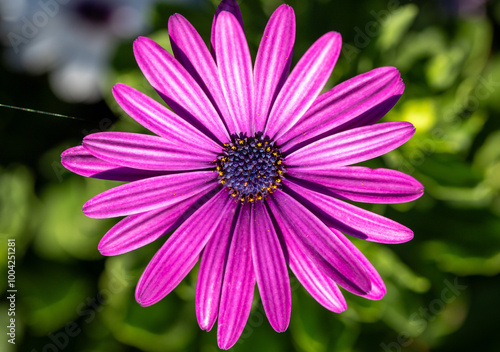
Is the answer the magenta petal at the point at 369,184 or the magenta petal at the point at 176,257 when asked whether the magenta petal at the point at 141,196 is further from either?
the magenta petal at the point at 369,184

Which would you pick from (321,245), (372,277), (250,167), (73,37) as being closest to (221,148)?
(250,167)

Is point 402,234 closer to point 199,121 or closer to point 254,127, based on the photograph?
point 254,127

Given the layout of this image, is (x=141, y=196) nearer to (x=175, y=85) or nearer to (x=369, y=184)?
(x=175, y=85)

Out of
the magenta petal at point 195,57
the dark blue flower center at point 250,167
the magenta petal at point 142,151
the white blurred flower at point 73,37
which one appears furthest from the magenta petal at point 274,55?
the white blurred flower at point 73,37

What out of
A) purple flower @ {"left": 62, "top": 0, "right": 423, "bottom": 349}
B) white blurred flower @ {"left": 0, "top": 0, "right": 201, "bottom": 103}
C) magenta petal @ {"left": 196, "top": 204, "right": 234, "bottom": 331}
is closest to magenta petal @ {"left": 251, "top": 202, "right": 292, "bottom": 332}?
purple flower @ {"left": 62, "top": 0, "right": 423, "bottom": 349}

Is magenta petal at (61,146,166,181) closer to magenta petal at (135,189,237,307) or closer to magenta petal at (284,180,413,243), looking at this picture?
magenta petal at (135,189,237,307)

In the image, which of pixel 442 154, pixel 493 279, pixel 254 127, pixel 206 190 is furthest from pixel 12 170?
pixel 493 279

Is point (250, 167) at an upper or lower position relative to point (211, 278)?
upper
